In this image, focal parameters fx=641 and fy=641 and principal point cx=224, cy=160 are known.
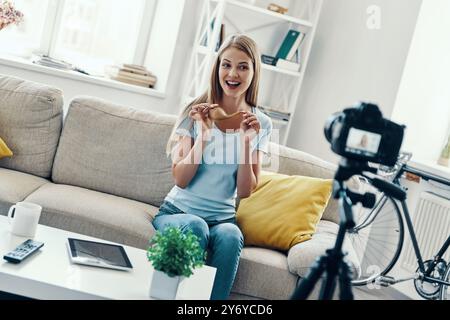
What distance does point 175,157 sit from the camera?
7.79ft

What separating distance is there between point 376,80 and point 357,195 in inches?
96.9

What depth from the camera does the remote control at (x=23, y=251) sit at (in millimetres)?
1697

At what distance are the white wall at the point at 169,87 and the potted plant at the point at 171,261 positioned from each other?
2.52m

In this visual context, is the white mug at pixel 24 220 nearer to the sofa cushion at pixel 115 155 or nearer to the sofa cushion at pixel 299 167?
the sofa cushion at pixel 115 155

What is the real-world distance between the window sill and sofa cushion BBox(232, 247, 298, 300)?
2.07 m

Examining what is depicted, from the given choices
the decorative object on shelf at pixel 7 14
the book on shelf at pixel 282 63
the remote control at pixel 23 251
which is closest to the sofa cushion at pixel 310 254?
the remote control at pixel 23 251

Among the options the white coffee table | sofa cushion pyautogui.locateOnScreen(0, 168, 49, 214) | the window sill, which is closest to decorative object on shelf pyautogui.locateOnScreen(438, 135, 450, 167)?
the window sill

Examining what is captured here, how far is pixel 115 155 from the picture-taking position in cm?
273

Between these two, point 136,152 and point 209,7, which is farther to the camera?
point 209,7

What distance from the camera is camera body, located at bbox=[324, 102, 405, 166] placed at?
4.65 feet

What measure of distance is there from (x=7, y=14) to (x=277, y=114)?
173 cm

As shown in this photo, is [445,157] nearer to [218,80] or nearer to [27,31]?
[218,80]
